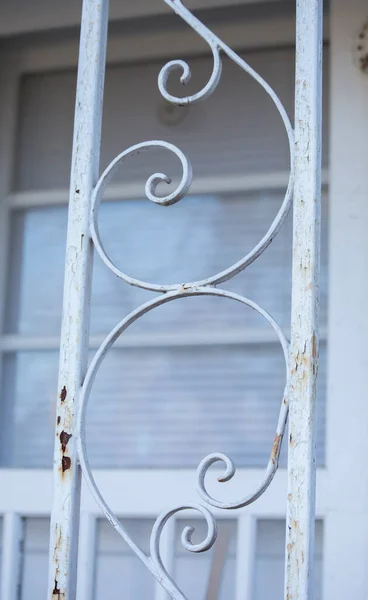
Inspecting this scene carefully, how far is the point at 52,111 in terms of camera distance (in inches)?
106

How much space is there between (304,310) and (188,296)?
→ 18 cm

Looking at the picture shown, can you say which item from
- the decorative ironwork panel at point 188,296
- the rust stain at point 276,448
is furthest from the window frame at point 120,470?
the rust stain at point 276,448

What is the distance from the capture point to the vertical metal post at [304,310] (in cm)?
122

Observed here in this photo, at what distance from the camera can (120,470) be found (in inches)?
88.6

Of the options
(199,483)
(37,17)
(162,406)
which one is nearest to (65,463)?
(199,483)

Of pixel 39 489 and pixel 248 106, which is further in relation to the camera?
pixel 248 106

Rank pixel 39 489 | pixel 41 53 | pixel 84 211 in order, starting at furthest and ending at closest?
pixel 41 53 < pixel 39 489 < pixel 84 211

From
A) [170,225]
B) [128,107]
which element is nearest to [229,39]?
[128,107]

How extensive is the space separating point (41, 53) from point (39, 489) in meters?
1.24

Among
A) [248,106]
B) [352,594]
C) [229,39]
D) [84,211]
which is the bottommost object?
[352,594]

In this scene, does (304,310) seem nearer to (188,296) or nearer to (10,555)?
(188,296)

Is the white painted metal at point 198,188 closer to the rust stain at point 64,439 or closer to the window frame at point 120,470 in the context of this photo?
the window frame at point 120,470

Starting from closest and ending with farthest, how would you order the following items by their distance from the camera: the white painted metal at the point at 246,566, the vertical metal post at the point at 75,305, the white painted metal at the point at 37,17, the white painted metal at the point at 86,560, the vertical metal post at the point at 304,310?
1. the vertical metal post at the point at 304,310
2. the vertical metal post at the point at 75,305
3. the white painted metal at the point at 246,566
4. the white painted metal at the point at 86,560
5. the white painted metal at the point at 37,17

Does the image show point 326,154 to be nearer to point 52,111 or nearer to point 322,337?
point 322,337
